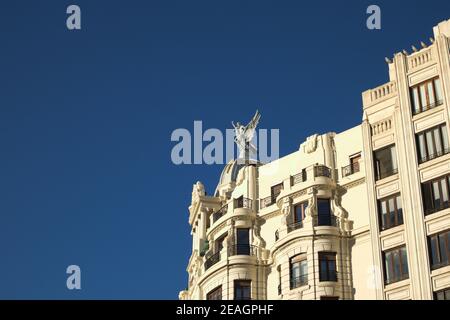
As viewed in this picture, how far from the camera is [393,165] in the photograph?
184ft

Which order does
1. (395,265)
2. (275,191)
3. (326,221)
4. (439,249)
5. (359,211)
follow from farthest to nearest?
1. (275,191)
2. (326,221)
3. (359,211)
4. (395,265)
5. (439,249)

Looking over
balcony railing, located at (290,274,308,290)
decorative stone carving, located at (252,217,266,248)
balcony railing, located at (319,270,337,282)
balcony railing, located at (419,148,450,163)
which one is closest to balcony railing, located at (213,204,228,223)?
decorative stone carving, located at (252,217,266,248)

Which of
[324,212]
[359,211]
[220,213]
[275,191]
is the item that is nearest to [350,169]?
[359,211]

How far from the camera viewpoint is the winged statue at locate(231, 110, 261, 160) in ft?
236

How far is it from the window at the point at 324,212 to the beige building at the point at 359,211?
0.21ft

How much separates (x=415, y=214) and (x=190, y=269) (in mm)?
22971

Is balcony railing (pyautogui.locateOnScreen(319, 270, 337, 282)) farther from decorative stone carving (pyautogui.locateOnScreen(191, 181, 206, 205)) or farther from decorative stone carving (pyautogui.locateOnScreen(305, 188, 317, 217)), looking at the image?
decorative stone carving (pyautogui.locateOnScreen(191, 181, 206, 205))

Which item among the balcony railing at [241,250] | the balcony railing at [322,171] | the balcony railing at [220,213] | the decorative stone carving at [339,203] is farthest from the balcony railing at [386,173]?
the balcony railing at [220,213]

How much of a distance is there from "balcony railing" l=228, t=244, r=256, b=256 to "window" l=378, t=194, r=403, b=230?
393 inches

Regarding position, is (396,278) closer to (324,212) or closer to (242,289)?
(324,212)

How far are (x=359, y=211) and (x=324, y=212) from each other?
7.69ft

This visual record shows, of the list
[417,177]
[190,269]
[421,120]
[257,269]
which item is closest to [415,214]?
[417,177]

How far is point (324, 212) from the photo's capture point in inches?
2311
